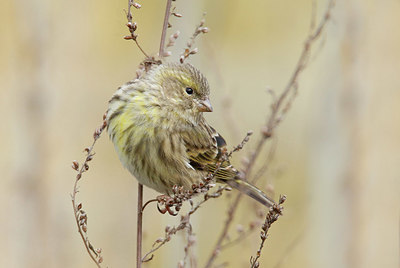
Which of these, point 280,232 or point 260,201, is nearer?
point 260,201

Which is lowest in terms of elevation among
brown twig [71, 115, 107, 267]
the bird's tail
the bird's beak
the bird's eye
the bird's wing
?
brown twig [71, 115, 107, 267]

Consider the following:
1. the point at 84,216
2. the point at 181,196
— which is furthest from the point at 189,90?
the point at 84,216

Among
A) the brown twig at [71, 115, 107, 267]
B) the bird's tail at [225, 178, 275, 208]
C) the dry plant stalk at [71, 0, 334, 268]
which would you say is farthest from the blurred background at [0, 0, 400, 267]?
the brown twig at [71, 115, 107, 267]

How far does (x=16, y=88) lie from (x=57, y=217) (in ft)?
4.05

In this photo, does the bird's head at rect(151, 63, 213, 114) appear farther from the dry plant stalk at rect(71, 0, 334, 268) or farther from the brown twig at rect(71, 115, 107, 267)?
the brown twig at rect(71, 115, 107, 267)

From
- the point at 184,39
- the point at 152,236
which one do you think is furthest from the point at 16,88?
the point at 152,236

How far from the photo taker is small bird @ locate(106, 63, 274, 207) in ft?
11.3

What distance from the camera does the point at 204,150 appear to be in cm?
381

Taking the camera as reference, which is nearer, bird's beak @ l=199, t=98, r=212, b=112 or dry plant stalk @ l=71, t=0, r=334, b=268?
dry plant stalk @ l=71, t=0, r=334, b=268

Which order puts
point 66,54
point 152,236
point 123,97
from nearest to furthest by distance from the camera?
point 123,97 < point 66,54 < point 152,236

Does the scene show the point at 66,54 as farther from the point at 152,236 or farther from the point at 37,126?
the point at 152,236

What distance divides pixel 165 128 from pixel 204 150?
35 cm

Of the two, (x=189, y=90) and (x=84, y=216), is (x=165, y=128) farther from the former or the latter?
(x=84, y=216)

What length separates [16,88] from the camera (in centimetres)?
599
